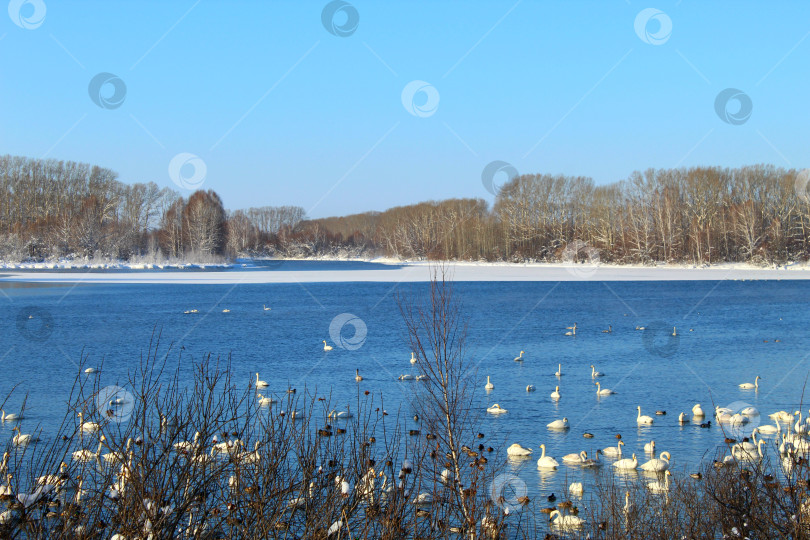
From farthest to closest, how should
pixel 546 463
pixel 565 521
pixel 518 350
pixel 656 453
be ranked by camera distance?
pixel 518 350, pixel 656 453, pixel 546 463, pixel 565 521

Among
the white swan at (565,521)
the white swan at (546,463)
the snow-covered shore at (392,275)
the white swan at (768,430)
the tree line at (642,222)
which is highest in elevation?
the tree line at (642,222)

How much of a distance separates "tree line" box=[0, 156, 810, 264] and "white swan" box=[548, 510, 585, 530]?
62.4 meters

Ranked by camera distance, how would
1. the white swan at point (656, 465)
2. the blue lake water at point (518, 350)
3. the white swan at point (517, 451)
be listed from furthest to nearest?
the blue lake water at point (518, 350)
the white swan at point (517, 451)
the white swan at point (656, 465)

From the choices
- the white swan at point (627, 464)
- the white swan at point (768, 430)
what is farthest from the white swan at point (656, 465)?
the white swan at point (768, 430)

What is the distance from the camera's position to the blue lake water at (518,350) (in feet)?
39.1

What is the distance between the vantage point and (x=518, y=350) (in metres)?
19.7

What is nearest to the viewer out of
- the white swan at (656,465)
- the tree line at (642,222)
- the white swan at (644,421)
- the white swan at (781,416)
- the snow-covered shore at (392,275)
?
the white swan at (656,465)

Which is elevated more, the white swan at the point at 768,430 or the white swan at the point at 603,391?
the white swan at the point at 603,391

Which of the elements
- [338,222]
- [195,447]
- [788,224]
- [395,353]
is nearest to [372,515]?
[195,447]

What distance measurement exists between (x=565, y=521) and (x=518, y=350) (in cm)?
1259

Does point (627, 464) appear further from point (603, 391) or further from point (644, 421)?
point (603, 391)

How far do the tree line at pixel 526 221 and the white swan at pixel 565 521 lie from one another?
62.4 meters

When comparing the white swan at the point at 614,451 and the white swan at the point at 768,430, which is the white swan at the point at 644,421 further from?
the white swan at the point at 614,451

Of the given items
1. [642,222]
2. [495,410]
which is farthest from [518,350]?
[642,222]
